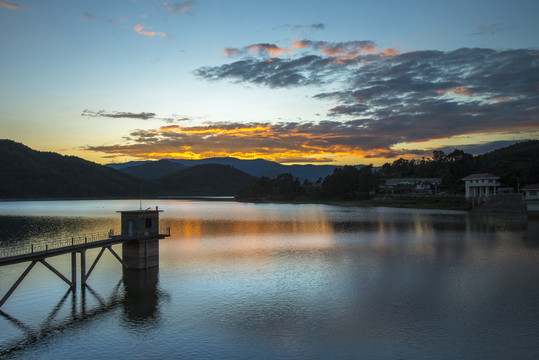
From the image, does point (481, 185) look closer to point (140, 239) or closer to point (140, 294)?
point (140, 239)

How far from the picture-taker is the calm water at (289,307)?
888 inches

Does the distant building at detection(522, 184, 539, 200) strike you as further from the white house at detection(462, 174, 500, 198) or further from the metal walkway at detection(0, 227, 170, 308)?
the metal walkway at detection(0, 227, 170, 308)

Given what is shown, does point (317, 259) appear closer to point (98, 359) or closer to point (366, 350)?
point (366, 350)

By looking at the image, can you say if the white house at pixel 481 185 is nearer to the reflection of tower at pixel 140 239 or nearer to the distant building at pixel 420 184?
the distant building at pixel 420 184

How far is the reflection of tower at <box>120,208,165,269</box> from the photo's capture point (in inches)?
1641

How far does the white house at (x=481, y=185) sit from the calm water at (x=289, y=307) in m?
78.1

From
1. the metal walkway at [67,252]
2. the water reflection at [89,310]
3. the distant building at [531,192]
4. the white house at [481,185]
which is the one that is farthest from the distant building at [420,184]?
the water reflection at [89,310]

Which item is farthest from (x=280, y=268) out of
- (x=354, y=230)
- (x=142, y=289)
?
(x=354, y=230)

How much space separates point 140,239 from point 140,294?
893 cm

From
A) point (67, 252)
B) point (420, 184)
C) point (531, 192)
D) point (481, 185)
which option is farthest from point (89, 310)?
point (420, 184)

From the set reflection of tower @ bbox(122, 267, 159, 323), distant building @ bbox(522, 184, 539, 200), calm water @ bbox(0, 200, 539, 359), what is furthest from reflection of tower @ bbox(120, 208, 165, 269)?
distant building @ bbox(522, 184, 539, 200)

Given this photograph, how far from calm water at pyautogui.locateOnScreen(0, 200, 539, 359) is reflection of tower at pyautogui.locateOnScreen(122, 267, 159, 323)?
171mm

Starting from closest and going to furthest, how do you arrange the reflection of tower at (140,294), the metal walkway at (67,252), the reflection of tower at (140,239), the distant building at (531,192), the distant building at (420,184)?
the reflection of tower at (140,294) → the metal walkway at (67,252) → the reflection of tower at (140,239) → the distant building at (531,192) → the distant building at (420,184)

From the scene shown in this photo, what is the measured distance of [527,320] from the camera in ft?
86.4
